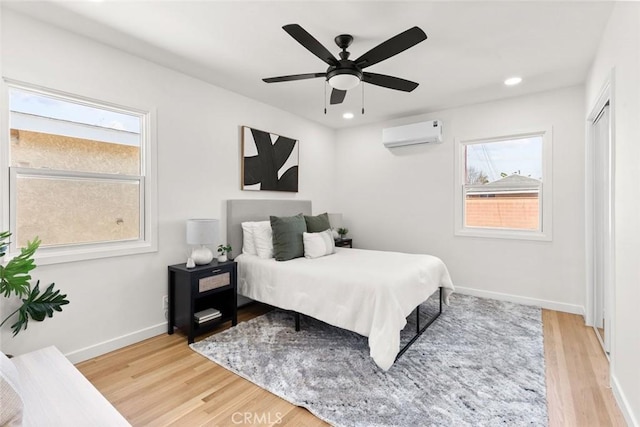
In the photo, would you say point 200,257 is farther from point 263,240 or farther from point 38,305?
point 38,305

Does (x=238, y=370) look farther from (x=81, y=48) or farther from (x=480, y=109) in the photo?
(x=480, y=109)

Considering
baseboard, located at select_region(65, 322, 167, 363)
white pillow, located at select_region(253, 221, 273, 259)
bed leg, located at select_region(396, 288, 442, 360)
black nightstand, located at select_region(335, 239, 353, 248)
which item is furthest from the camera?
black nightstand, located at select_region(335, 239, 353, 248)

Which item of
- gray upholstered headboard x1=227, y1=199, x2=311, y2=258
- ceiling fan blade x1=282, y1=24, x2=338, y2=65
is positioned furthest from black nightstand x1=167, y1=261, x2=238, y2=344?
ceiling fan blade x1=282, y1=24, x2=338, y2=65

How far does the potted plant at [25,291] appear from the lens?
1.87m

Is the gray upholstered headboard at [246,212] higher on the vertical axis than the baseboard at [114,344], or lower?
higher

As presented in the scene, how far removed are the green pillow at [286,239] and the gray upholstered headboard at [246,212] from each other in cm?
45

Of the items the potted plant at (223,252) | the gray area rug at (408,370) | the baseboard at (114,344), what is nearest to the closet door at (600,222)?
the gray area rug at (408,370)

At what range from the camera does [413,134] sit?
14.3ft

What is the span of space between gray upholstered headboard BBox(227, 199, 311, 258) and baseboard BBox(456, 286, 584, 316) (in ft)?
8.72

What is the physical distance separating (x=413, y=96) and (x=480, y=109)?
0.99 meters

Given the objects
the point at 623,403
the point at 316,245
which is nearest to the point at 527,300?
the point at 623,403

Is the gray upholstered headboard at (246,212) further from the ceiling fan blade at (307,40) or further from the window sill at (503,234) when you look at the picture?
the window sill at (503,234)

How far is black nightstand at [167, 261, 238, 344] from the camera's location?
2758mm

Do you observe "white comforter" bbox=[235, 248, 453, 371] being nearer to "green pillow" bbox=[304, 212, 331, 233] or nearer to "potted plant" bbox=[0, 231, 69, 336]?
Answer: "green pillow" bbox=[304, 212, 331, 233]
